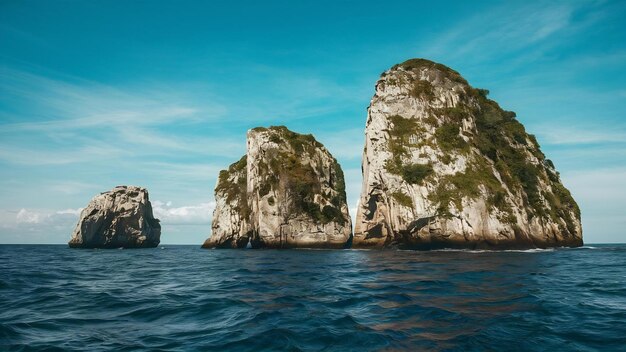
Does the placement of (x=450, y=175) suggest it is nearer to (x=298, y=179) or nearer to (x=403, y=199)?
(x=403, y=199)

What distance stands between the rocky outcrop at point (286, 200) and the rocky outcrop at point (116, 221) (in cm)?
3049

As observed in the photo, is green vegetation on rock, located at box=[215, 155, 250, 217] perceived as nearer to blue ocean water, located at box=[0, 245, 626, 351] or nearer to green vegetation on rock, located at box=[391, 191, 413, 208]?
green vegetation on rock, located at box=[391, 191, 413, 208]

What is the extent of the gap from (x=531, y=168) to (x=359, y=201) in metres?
28.7

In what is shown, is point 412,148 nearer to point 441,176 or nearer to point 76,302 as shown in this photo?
point 441,176

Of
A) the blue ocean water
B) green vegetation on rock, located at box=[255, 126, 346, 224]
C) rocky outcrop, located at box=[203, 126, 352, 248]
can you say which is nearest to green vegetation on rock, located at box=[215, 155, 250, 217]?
rocky outcrop, located at box=[203, 126, 352, 248]

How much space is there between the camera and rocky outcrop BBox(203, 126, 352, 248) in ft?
232

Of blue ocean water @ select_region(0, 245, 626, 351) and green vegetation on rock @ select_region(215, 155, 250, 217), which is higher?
green vegetation on rock @ select_region(215, 155, 250, 217)

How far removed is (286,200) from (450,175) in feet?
97.9

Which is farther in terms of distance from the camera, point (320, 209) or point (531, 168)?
point (320, 209)

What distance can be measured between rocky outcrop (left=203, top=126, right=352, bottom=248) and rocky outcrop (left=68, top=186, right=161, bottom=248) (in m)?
30.5

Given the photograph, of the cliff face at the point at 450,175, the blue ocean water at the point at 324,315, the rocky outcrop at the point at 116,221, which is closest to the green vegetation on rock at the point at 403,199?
the cliff face at the point at 450,175

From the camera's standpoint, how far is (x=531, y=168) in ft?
205

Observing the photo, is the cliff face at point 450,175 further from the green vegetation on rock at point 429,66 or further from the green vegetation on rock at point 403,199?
the green vegetation on rock at point 429,66

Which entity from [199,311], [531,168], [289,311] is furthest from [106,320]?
[531,168]
